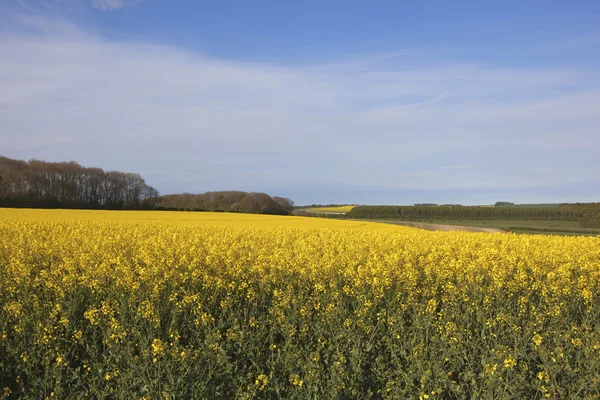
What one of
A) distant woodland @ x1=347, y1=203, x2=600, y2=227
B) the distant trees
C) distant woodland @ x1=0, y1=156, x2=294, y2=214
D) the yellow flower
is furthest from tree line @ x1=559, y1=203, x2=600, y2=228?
the yellow flower

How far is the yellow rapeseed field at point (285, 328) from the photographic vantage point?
5082 mm

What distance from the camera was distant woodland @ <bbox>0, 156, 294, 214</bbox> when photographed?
52.9m

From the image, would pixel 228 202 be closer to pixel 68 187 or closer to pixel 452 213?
pixel 68 187

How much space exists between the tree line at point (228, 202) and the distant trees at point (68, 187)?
2825 mm

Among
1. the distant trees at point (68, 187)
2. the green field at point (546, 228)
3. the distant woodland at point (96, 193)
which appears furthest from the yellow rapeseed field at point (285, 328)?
the distant trees at point (68, 187)

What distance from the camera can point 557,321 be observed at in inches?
285

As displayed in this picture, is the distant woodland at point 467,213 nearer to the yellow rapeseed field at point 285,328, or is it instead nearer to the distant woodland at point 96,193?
the distant woodland at point 96,193

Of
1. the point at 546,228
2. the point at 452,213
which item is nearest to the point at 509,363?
the point at 546,228

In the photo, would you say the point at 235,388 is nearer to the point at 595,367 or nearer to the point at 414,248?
the point at 595,367

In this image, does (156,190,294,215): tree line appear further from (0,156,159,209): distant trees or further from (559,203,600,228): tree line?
(559,203,600,228): tree line

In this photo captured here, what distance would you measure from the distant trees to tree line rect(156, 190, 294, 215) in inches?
111

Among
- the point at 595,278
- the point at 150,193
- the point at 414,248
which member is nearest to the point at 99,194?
the point at 150,193

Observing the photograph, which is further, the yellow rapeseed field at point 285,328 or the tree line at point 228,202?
the tree line at point 228,202

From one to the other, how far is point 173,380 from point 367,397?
7.51 ft
